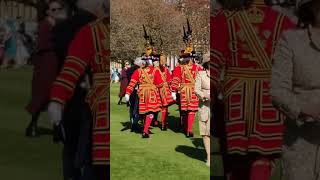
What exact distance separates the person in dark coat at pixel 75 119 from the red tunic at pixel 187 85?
506 cm

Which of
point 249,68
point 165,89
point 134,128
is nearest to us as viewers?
point 249,68

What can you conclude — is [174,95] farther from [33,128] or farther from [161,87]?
[33,128]

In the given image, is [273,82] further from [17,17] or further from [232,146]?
[17,17]

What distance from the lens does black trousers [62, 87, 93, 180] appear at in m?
4.10

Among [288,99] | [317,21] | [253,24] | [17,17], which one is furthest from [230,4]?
[17,17]

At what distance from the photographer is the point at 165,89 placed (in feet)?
32.6

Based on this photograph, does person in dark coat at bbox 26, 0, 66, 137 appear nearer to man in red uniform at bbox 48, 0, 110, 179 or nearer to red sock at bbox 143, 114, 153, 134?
man in red uniform at bbox 48, 0, 110, 179

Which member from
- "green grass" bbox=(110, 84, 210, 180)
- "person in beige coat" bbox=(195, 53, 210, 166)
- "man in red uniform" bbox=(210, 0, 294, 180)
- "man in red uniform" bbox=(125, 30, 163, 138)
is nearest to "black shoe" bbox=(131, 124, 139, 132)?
"green grass" bbox=(110, 84, 210, 180)

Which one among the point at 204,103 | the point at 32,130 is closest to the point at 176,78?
the point at 204,103

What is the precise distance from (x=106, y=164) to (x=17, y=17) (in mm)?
1024

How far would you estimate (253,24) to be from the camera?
13.5 feet

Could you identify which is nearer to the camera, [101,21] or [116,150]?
[101,21]

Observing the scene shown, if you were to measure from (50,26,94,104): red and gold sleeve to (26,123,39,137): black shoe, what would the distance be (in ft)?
0.75

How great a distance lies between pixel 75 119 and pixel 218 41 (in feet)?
3.18
